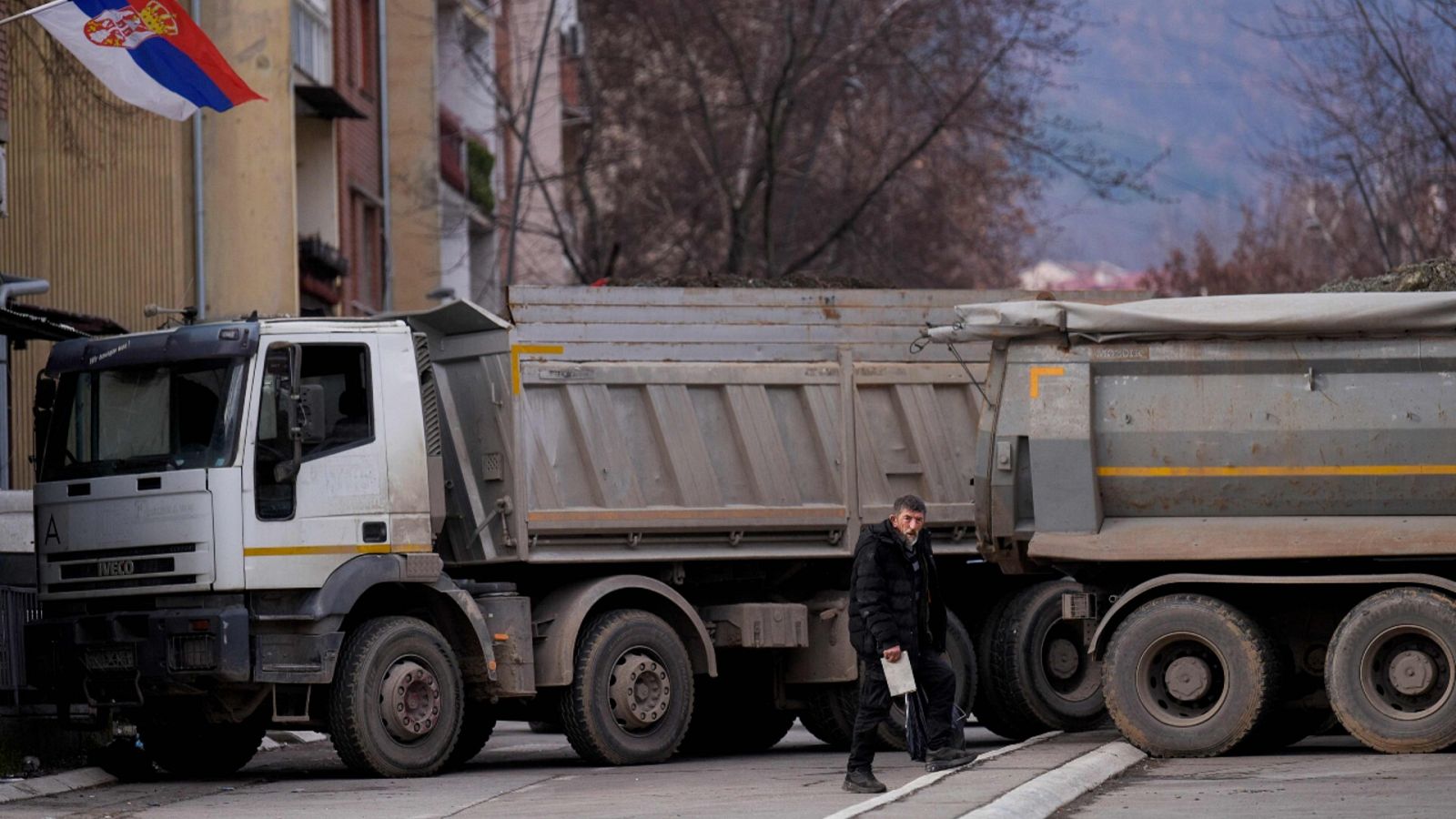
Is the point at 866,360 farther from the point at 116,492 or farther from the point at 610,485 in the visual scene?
the point at 116,492

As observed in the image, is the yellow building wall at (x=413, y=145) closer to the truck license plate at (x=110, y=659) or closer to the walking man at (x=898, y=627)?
the truck license plate at (x=110, y=659)

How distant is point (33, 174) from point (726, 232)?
20.4m

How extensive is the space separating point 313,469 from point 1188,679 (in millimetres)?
5421

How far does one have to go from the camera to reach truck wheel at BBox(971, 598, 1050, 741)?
1736cm

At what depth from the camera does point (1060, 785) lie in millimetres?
12164

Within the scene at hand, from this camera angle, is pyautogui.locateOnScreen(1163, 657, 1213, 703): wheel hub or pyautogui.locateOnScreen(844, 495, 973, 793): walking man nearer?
pyautogui.locateOnScreen(844, 495, 973, 793): walking man

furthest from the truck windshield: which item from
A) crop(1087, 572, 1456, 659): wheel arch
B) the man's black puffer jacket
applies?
crop(1087, 572, 1456, 659): wheel arch

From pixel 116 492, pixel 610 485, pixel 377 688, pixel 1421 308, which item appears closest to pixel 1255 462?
pixel 1421 308

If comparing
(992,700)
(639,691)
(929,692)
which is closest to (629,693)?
(639,691)

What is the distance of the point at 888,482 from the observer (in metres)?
17.1

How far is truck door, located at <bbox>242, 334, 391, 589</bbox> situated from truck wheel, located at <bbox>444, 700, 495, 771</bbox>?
217 centimetres

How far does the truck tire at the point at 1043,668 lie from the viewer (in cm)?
1722

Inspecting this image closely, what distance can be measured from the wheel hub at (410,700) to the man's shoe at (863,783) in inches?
129

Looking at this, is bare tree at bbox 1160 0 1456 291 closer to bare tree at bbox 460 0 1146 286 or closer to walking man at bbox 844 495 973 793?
bare tree at bbox 460 0 1146 286
